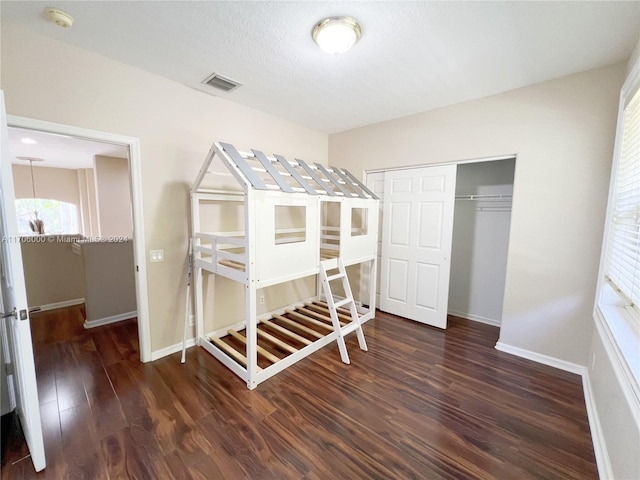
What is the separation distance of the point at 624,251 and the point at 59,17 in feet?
13.3

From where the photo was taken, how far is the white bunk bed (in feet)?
7.05

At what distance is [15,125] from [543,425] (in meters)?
4.30

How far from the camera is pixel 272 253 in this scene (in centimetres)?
225

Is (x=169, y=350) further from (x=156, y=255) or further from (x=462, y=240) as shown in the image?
(x=462, y=240)

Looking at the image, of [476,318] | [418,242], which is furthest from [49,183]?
[476,318]

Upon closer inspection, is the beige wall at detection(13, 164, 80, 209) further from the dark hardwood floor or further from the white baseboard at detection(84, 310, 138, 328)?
the dark hardwood floor

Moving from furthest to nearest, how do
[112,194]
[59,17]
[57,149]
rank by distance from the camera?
[112,194] → [57,149] → [59,17]

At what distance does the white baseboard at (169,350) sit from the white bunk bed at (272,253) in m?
0.11

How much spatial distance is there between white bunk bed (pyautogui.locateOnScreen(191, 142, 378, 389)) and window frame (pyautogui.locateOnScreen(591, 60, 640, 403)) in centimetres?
187

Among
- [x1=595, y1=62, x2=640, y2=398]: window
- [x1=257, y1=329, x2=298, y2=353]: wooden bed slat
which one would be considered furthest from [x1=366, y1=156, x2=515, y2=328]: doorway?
[x1=257, y1=329, x2=298, y2=353]: wooden bed slat

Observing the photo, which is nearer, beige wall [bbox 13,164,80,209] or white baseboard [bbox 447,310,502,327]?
white baseboard [bbox 447,310,502,327]

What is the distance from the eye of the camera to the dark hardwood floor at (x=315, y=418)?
1527 millimetres

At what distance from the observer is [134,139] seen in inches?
91.0

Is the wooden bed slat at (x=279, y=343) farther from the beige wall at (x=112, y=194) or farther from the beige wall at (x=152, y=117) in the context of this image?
the beige wall at (x=112, y=194)
